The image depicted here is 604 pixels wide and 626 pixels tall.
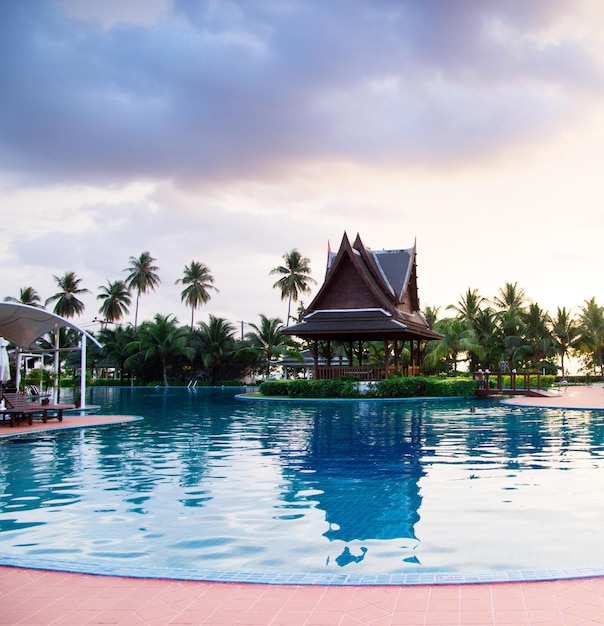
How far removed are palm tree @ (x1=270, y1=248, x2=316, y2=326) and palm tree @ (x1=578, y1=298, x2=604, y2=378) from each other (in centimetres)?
2279

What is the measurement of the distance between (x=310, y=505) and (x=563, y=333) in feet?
162

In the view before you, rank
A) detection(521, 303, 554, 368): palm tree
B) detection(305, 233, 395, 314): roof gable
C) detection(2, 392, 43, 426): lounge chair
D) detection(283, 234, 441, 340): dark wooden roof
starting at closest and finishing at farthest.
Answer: detection(2, 392, 43, 426): lounge chair
detection(283, 234, 441, 340): dark wooden roof
detection(305, 233, 395, 314): roof gable
detection(521, 303, 554, 368): palm tree

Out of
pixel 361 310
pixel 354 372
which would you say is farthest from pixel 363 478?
pixel 361 310

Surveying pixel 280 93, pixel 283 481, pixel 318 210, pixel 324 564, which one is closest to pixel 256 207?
pixel 318 210

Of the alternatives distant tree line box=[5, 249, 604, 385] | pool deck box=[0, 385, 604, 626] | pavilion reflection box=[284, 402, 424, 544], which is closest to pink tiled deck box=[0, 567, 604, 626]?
pool deck box=[0, 385, 604, 626]

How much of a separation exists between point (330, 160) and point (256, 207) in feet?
13.0

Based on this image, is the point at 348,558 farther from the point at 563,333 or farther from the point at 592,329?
the point at 592,329

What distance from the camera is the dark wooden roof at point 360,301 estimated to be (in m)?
32.8

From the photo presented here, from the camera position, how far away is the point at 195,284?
64.4m

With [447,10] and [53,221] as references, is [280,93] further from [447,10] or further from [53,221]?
[53,221]

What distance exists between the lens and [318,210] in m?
22.4

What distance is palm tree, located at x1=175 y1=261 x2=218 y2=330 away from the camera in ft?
210

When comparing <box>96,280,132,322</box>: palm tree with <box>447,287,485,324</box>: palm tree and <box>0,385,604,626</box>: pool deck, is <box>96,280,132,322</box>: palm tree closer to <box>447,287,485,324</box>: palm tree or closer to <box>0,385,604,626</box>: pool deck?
<box>447,287,485,324</box>: palm tree

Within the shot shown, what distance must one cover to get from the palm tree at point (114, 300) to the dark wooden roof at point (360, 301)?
114 feet
